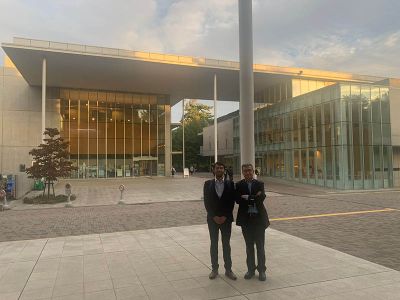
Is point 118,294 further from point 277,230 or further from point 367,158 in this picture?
point 367,158

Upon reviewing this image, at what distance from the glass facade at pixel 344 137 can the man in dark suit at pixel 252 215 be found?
24.2 m

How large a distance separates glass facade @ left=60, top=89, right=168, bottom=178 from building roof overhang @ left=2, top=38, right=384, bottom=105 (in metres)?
1.62

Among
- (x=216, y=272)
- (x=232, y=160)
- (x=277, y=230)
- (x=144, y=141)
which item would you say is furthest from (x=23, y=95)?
(x=216, y=272)

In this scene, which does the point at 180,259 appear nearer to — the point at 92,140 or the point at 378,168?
the point at 378,168

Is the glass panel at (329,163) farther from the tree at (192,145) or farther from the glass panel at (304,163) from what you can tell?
the tree at (192,145)

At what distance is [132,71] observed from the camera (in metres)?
33.3

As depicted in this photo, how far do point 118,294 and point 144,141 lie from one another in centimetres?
3895

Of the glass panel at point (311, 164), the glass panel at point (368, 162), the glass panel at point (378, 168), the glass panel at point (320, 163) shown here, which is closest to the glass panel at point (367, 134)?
the glass panel at point (368, 162)

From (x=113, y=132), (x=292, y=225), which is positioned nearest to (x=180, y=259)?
(x=292, y=225)

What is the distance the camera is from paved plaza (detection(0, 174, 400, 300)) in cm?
552

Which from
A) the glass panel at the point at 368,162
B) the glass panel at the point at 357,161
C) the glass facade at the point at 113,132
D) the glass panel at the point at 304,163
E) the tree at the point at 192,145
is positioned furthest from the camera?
the tree at the point at 192,145

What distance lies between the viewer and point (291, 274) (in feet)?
20.5

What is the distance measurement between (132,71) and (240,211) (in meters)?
29.3

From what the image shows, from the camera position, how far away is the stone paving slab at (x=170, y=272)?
5.42 meters
